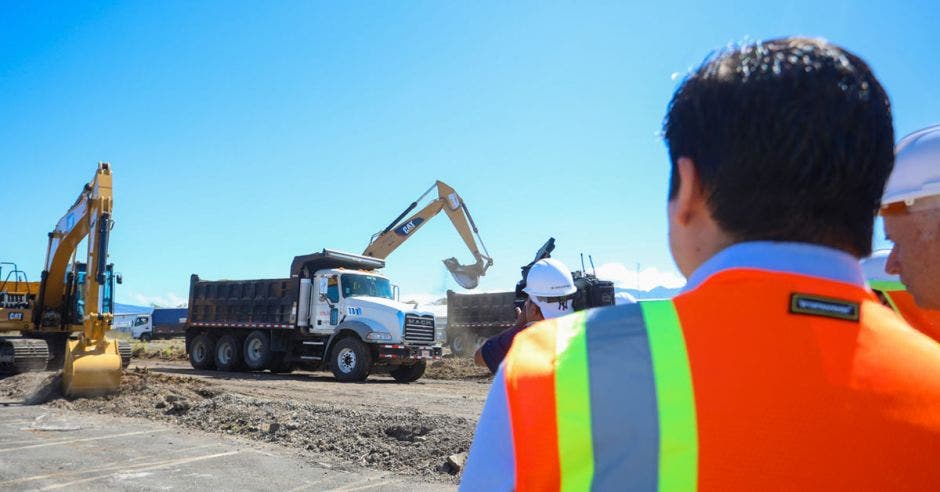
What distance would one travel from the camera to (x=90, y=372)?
10219 millimetres

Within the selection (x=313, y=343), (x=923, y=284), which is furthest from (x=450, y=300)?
(x=923, y=284)

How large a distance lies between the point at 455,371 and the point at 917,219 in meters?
17.9

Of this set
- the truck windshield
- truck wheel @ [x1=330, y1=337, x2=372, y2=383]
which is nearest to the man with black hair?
truck wheel @ [x1=330, y1=337, x2=372, y2=383]

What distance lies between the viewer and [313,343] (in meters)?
16.9

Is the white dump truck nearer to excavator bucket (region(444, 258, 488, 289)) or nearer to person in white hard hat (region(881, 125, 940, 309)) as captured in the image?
excavator bucket (region(444, 258, 488, 289))

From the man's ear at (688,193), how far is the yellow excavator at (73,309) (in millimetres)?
11350

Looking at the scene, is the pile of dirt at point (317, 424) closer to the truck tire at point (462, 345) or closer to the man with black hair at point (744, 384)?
the man with black hair at point (744, 384)

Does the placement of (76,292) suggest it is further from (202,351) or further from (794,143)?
(794,143)

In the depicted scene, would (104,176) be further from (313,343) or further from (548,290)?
(548,290)

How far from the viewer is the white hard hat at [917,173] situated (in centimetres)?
197

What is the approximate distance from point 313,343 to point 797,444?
1694cm

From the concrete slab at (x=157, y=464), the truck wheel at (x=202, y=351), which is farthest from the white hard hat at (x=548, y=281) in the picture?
the truck wheel at (x=202, y=351)

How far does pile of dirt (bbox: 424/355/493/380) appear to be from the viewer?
18234mm

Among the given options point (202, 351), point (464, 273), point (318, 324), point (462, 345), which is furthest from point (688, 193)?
point (462, 345)
